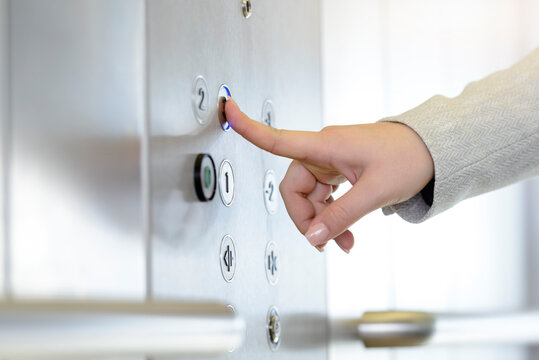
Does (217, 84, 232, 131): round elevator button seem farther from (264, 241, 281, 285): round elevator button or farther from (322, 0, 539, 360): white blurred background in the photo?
(322, 0, 539, 360): white blurred background

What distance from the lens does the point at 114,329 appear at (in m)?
0.25

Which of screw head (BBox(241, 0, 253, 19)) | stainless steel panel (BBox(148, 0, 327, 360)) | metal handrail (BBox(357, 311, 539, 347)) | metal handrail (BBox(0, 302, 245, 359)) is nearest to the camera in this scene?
metal handrail (BBox(0, 302, 245, 359))

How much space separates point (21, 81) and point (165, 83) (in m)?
0.09

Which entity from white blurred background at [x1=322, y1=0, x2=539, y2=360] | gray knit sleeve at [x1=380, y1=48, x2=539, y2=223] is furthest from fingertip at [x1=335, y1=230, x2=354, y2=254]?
white blurred background at [x1=322, y1=0, x2=539, y2=360]

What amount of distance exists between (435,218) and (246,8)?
0.98 ft

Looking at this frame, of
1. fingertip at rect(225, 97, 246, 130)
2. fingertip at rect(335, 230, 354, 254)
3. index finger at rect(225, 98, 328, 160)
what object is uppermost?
fingertip at rect(225, 97, 246, 130)

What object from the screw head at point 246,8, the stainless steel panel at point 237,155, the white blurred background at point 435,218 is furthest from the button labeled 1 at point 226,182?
the white blurred background at point 435,218

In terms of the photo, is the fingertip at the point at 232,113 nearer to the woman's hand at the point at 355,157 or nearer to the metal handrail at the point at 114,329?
the woman's hand at the point at 355,157

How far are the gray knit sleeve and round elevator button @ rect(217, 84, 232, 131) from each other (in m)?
0.10

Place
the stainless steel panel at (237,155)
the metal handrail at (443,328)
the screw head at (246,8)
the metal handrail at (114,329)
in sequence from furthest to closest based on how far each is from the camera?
the metal handrail at (443,328) < the screw head at (246,8) < the stainless steel panel at (237,155) < the metal handrail at (114,329)

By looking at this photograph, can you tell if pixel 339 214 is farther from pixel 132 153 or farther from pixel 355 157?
pixel 132 153

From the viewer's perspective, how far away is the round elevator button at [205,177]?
394 millimetres

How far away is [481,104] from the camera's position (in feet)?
1.54

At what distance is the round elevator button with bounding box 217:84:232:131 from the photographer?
43 cm
